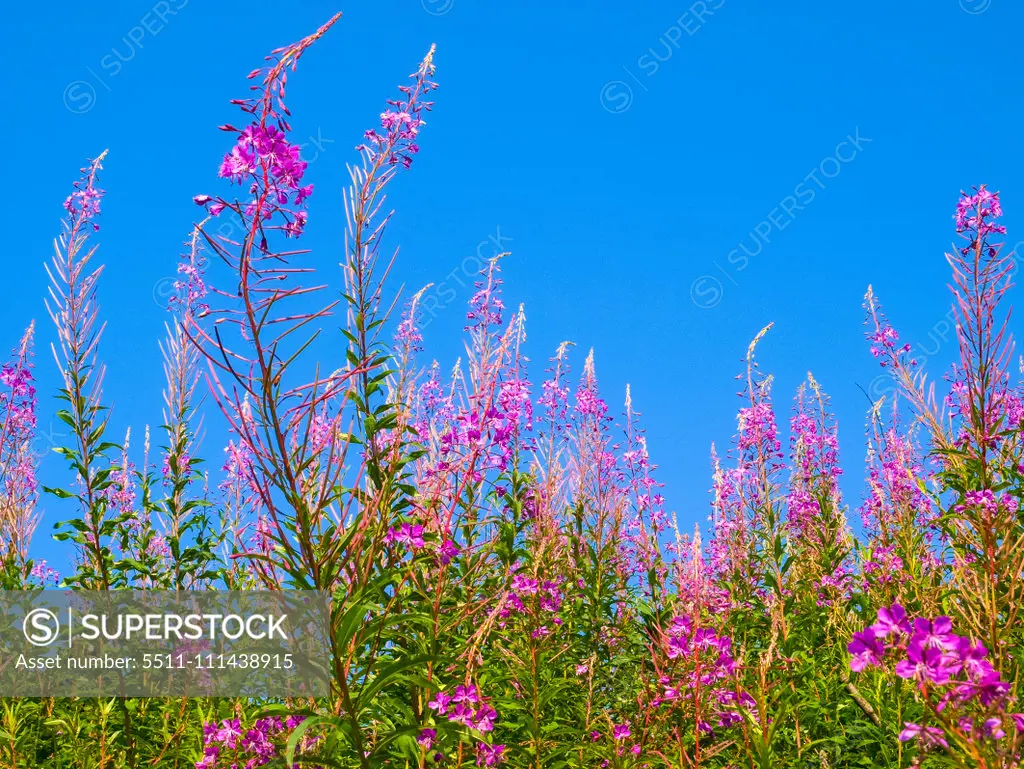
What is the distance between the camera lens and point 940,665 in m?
2.40

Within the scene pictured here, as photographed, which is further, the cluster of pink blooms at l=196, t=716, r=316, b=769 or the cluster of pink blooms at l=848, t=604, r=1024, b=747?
the cluster of pink blooms at l=196, t=716, r=316, b=769

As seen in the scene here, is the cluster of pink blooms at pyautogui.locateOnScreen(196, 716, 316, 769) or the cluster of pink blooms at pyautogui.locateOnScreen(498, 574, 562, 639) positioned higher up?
the cluster of pink blooms at pyautogui.locateOnScreen(498, 574, 562, 639)

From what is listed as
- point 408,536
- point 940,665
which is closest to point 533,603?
point 408,536

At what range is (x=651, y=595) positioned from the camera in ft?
24.0

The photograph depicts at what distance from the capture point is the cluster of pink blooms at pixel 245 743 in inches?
177

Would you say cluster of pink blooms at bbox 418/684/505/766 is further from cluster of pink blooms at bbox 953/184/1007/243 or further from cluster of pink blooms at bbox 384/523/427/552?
cluster of pink blooms at bbox 953/184/1007/243

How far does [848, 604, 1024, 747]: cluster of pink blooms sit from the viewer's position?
2.38 metres

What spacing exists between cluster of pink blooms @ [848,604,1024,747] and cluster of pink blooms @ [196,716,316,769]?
2.62 metres

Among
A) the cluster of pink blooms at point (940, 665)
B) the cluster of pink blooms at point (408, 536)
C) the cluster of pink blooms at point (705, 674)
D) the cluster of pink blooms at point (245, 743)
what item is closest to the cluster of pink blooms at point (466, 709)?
the cluster of pink blooms at point (245, 743)

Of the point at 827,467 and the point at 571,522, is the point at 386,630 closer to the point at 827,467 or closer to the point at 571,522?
the point at 571,522

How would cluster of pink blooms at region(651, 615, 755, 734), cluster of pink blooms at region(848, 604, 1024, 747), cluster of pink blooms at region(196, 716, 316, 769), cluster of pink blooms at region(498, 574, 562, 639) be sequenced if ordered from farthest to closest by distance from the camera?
cluster of pink blooms at region(498, 574, 562, 639) → cluster of pink blooms at region(651, 615, 755, 734) → cluster of pink blooms at region(196, 716, 316, 769) → cluster of pink blooms at region(848, 604, 1024, 747)

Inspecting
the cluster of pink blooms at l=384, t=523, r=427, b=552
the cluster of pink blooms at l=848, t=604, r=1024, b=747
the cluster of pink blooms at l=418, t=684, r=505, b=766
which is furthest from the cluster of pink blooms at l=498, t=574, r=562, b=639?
the cluster of pink blooms at l=848, t=604, r=1024, b=747

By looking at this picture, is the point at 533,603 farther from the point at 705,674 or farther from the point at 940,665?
the point at 940,665

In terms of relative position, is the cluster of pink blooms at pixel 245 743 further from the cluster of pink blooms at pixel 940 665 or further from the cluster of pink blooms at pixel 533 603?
the cluster of pink blooms at pixel 940 665
